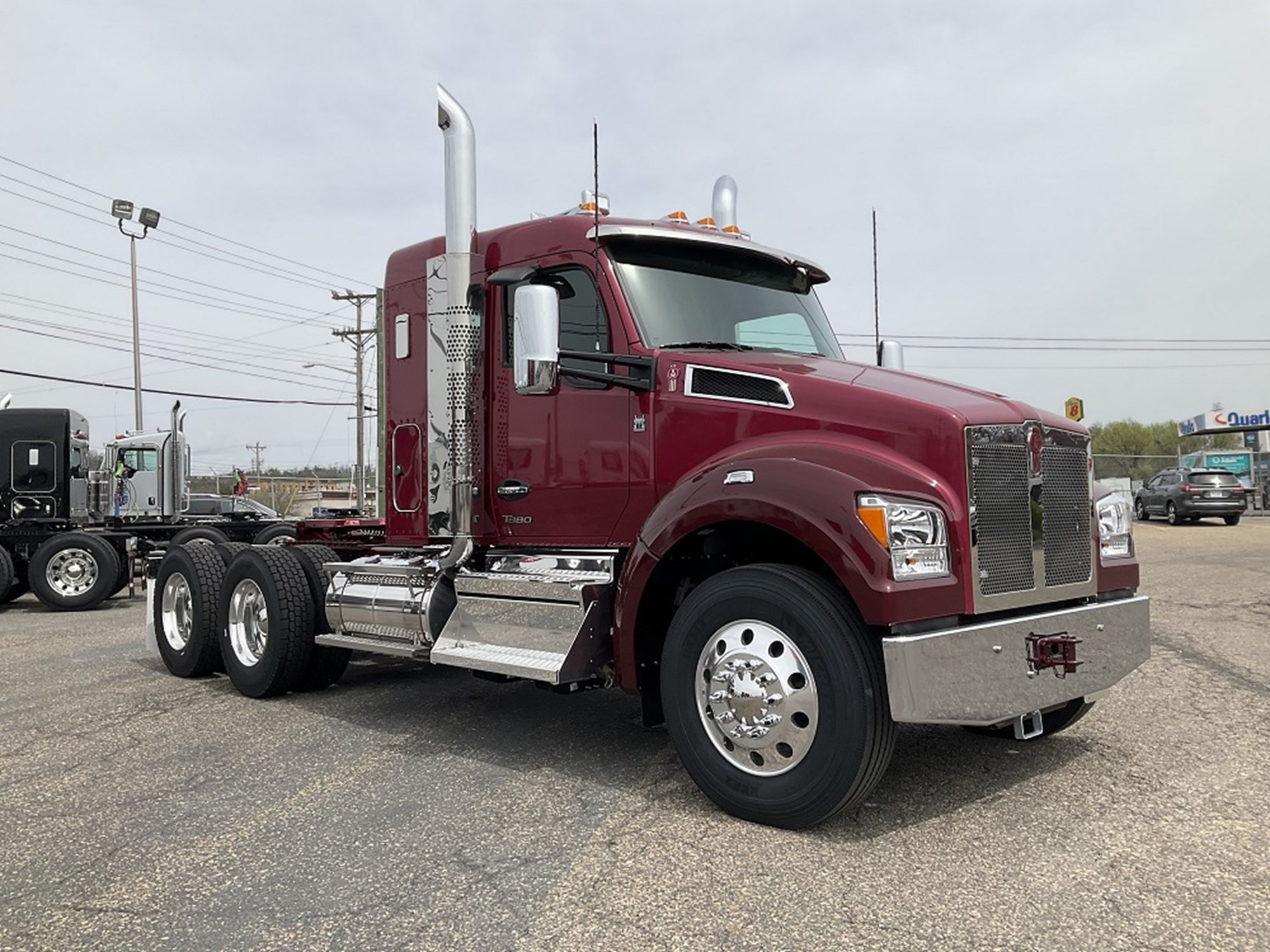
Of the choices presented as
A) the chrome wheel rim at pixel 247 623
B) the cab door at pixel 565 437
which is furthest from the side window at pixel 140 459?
the cab door at pixel 565 437

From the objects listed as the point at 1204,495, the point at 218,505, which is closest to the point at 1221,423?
the point at 1204,495

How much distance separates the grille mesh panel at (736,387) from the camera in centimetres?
431

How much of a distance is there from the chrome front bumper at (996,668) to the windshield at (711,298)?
74.4 inches

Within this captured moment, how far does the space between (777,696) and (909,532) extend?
770 mm

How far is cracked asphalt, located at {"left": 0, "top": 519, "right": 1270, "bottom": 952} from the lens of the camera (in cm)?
294

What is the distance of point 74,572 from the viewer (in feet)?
42.2

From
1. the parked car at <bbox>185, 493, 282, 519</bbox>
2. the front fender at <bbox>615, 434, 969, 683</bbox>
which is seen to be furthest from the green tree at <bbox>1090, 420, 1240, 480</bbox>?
the front fender at <bbox>615, 434, 969, 683</bbox>

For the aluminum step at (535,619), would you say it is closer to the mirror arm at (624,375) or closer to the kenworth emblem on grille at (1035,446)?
the mirror arm at (624,375)

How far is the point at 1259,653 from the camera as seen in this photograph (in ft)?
24.2

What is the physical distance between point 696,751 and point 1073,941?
1.52m

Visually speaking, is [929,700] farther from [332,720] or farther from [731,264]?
[332,720]

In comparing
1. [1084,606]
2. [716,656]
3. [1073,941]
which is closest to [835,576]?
[716,656]

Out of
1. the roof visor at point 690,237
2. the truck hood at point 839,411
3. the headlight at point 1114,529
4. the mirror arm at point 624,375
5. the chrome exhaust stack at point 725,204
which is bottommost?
the headlight at point 1114,529

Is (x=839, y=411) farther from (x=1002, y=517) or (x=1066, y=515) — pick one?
(x=1066, y=515)
